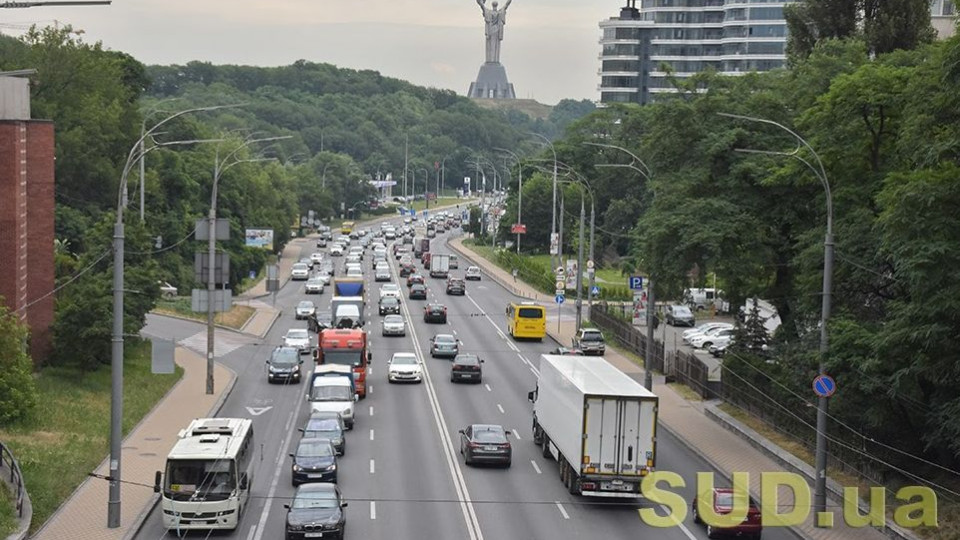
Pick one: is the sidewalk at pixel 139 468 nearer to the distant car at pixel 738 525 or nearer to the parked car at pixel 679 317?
the distant car at pixel 738 525

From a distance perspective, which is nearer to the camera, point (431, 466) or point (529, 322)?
point (431, 466)

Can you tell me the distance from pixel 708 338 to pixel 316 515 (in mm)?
46495

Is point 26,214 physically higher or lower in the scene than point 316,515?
higher

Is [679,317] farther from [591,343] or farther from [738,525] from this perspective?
[738,525]

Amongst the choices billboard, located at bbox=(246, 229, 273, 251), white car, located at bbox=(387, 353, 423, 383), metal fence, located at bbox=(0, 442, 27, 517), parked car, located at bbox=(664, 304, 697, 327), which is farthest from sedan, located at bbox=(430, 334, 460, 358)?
billboard, located at bbox=(246, 229, 273, 251)

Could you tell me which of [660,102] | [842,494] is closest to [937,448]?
[842,494]

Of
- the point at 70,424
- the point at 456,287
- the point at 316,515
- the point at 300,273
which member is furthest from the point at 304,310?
the point at 316,515

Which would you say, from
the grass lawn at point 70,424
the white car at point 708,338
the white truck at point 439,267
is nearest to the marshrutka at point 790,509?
the grass lawn at point 70,424

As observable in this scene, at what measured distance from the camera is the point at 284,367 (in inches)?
2239

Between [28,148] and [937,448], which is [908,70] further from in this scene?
[28,148]

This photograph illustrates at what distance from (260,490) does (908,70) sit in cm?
2476

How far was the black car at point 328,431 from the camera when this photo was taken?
40.5 metres

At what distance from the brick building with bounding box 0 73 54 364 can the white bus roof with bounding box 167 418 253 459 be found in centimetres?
1763

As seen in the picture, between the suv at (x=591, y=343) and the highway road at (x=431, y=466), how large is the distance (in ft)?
9.43
